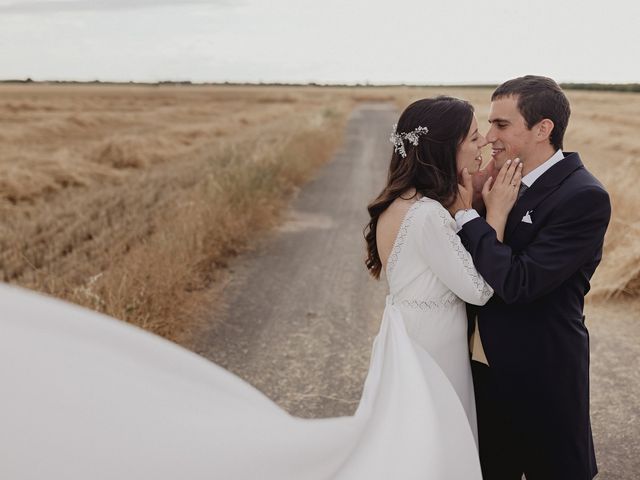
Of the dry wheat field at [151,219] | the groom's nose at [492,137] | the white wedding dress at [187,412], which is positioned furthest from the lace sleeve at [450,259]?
the dry wheat field at [151,219]

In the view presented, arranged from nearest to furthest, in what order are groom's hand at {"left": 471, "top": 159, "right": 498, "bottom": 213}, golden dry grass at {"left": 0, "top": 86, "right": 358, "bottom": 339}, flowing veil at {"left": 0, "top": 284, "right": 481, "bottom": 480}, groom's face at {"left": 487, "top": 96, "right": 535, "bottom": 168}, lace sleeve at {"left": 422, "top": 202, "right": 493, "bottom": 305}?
flowing veil at {"left": 0, "top": 284, "right": 481, "bottom": 480}
lace sleeve at {"left": 422, "top": 202, "right": 493, "bottom": 305}
groom's face at {"left": 487, "top": 96, "right": 535, "bottom": 168}
groom's hand at {"left": 471, "top": 159, "right": 498, "bottom": 213}
golden dry grass at {"left": 0, "top": 86, "right": 358, "bottom": 339}

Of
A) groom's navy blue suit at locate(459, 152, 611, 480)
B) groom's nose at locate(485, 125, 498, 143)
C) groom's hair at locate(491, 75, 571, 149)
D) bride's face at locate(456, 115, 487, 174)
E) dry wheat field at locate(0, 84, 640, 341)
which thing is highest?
groom's hair at locate(491, 75, 571, 149)

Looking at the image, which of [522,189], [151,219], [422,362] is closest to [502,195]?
[522,189]

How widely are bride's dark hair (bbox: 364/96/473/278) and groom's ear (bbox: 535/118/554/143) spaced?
0.87 feet

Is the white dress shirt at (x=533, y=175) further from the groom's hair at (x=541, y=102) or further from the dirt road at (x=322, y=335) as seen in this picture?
the dirt road at (x=322, y=335)

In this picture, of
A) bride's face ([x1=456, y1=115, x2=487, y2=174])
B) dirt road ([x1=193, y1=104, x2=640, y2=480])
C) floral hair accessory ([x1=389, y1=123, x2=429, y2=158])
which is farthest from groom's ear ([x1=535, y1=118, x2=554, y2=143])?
dirt road ([x1=193, y1=104, x2=640, y2=480])

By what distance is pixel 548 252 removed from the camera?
6.93 feet

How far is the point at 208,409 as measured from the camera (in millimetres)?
1623

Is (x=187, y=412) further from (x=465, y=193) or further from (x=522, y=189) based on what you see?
(x=522, y=189)

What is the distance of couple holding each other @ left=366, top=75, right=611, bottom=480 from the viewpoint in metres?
2.15

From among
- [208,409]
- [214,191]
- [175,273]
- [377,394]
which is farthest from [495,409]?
[214,191]

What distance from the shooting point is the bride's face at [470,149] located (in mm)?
2416

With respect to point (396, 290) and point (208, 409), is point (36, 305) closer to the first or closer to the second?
point (208, 409)

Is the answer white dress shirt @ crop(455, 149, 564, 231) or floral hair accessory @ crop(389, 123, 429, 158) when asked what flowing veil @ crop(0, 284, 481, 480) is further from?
floral hair accessory @ crop(389, 123, 429, 158)
